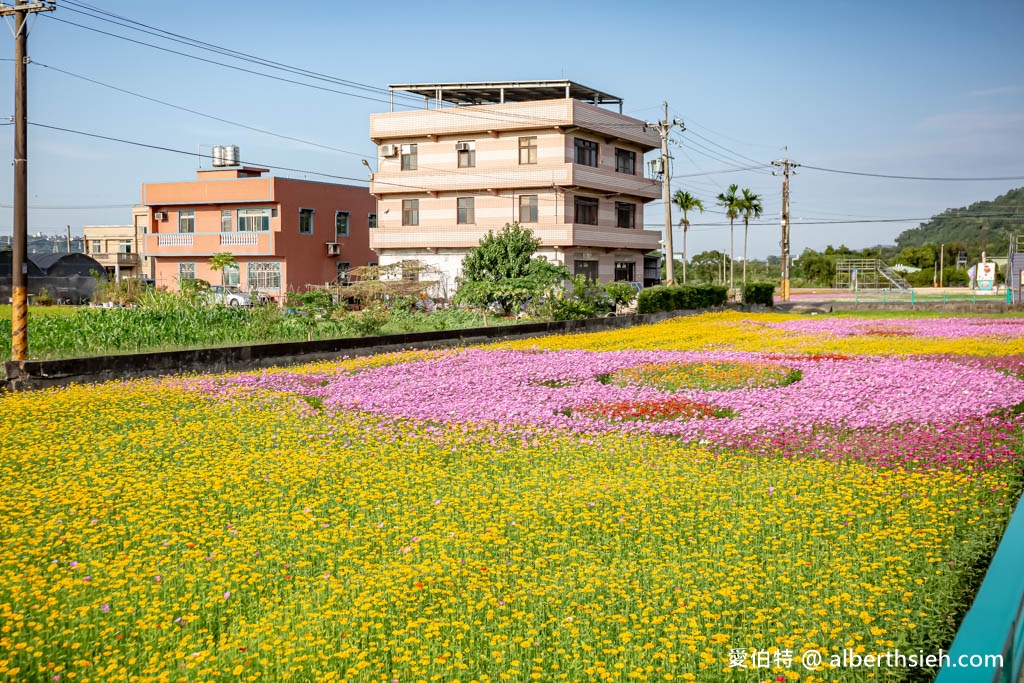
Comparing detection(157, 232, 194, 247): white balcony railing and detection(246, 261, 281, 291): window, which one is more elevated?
detection(157, 232, 194, 247): white balcony railing

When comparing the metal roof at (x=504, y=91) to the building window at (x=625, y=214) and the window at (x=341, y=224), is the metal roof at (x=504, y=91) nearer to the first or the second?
the building window at (x=625, y=214)

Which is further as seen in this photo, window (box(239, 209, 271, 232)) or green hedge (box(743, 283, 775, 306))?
window (box(239, 209, 271, 232))

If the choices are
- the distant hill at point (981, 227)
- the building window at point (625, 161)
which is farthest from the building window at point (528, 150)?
the distant hill at point (981, 227)

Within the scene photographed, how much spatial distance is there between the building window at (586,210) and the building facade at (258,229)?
15.2 meters

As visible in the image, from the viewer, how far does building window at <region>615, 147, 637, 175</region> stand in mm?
55281

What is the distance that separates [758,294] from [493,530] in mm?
47366

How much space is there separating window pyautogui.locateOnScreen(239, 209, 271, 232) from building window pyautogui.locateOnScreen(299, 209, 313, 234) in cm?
208

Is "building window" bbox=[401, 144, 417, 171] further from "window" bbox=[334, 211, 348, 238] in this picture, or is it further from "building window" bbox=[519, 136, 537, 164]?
"window" bbox=[334, 211, 348, 238]

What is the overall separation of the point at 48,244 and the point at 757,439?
178719 millimetres

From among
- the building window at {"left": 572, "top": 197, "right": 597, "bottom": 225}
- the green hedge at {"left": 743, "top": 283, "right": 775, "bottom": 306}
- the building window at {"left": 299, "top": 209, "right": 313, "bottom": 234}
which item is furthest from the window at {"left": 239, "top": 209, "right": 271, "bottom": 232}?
the green hedge at {"left": 743, "top": 283, "right": 775, "bottom": 306}

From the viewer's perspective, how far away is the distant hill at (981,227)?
409 ft

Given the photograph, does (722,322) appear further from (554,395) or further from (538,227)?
(554,395)

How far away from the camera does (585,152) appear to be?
52031 millimetres

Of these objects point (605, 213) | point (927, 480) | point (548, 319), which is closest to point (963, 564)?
point (927, 480)
